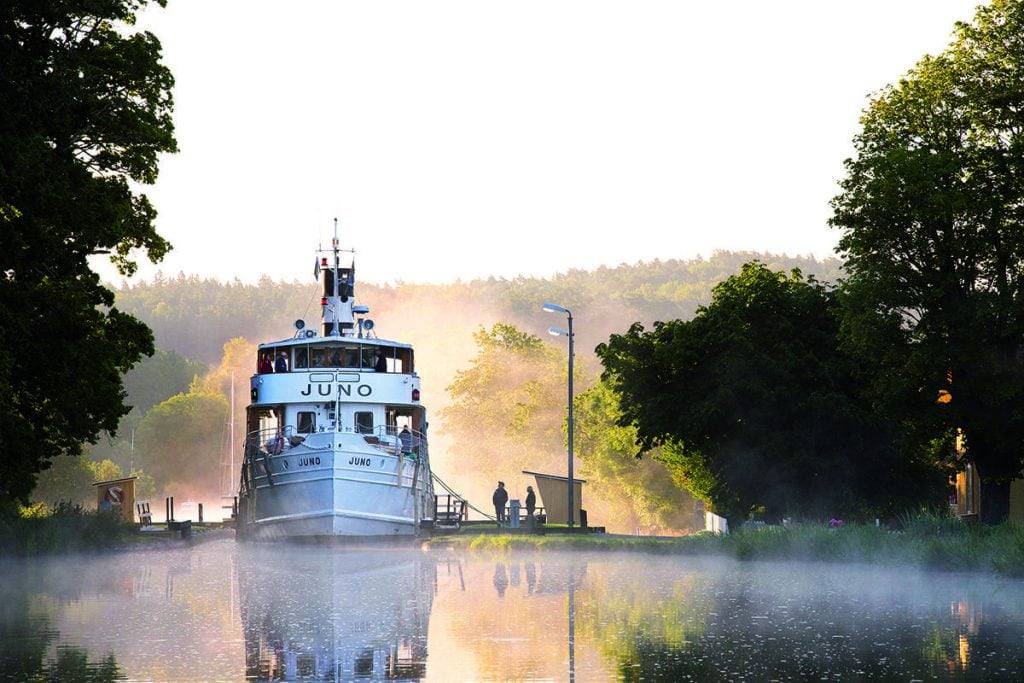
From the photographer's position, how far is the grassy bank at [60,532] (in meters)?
33.7

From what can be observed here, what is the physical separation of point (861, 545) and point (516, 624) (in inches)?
477

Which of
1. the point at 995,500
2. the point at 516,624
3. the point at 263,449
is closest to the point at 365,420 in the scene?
the point at 263,449

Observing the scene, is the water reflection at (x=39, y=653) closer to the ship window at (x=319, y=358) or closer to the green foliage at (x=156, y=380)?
the ship window at (x=319, y=358)

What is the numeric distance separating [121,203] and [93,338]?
2962 millimetres

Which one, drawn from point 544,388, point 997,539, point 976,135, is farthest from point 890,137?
point 544,388

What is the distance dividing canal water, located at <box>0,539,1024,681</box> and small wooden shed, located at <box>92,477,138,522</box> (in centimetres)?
2034

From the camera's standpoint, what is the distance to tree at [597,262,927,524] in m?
43.5

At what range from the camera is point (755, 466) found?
43.6 meters

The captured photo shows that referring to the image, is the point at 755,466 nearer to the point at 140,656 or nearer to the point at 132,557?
the point at 132,557

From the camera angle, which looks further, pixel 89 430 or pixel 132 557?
pixel 132 557

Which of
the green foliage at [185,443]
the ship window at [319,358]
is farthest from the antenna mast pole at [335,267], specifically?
the green foliage at [185,443]

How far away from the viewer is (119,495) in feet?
173

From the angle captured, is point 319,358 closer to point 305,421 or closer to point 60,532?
point 305,421

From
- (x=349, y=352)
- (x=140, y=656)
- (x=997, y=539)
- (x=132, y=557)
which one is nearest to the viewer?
(x=140, y=656)
